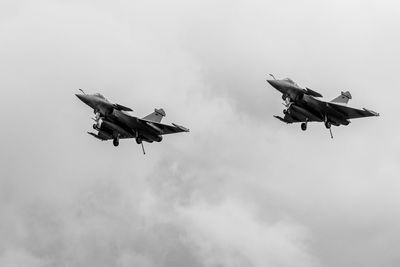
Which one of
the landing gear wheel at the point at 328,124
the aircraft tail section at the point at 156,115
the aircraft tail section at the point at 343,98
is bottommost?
the aircraft tail section at the point at 156,115

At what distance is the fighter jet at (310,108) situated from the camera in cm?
12244

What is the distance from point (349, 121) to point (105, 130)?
93.1ft

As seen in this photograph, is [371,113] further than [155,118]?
No

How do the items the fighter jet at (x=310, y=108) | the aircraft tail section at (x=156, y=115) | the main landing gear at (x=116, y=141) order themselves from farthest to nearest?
the aircraft tail section at (x=156, y=115)
the main landing gear at (x=116, y=141)
the fighter jet at (x=310, y=108)

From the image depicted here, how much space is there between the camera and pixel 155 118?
430ft

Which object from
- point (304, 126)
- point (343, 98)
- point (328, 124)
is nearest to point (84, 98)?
point (304, 126)

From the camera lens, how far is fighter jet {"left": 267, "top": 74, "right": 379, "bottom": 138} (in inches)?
4820

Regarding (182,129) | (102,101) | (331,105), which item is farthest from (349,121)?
(102,101)

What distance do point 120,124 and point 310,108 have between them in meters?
22.0

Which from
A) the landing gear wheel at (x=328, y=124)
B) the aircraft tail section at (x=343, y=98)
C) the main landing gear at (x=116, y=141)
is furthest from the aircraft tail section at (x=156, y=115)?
the aircraft tail section at (x=343, y=98)

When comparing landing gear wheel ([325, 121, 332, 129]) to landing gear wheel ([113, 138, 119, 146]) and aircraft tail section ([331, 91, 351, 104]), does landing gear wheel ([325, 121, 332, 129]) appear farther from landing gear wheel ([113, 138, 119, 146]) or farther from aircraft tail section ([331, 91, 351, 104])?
landing gear wheel ([113, 138, 119, 146])

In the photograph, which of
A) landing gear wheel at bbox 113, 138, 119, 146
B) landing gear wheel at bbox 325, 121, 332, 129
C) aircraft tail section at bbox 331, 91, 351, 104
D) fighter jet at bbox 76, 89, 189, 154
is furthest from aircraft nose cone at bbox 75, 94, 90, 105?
aircraft tail section at bbox 331, 91, 351, 104

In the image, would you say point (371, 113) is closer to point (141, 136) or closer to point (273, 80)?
point (273, 80)

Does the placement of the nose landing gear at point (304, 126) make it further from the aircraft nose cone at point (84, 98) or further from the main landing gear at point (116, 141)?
the aircraft nose cone at point (84, 98)
